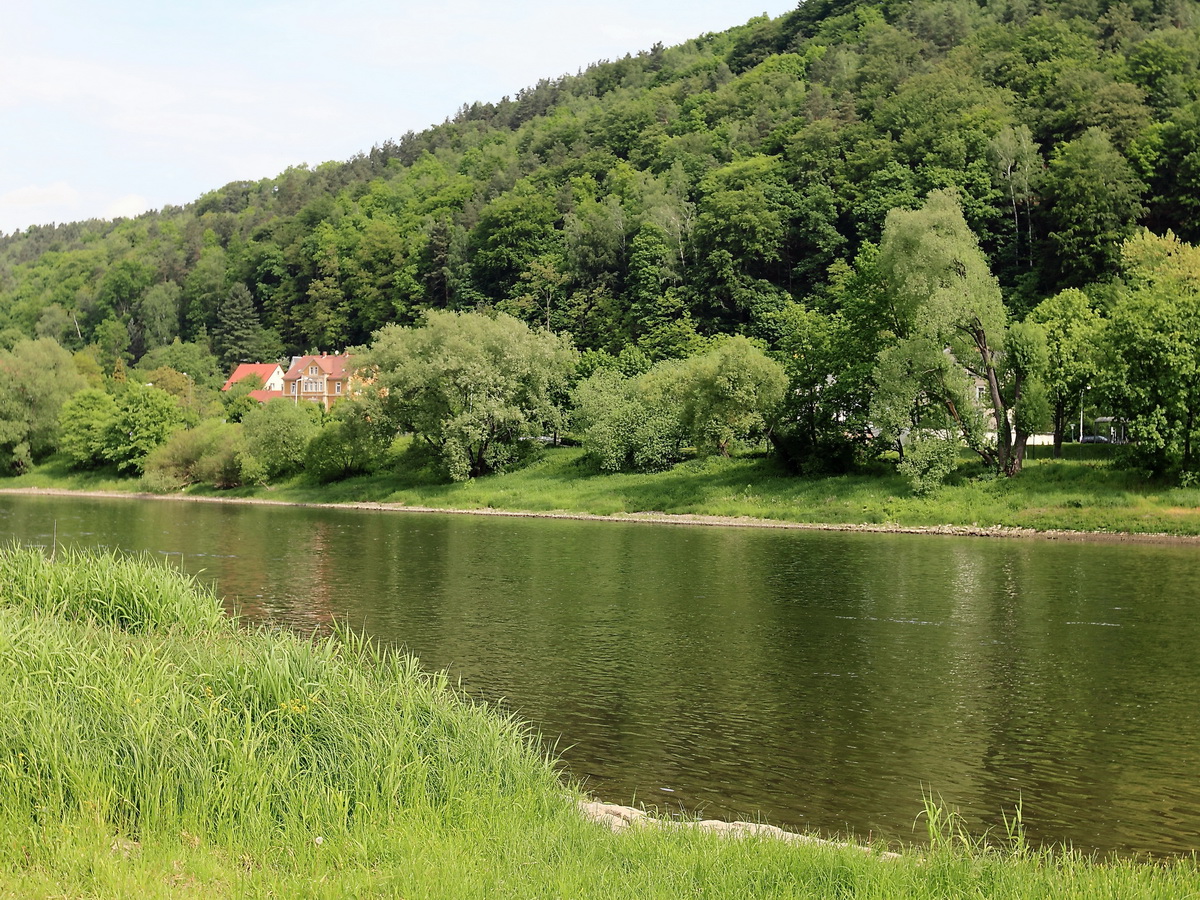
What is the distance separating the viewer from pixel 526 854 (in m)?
9.30

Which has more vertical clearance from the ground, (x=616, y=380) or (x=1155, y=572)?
(x=616, y=380)

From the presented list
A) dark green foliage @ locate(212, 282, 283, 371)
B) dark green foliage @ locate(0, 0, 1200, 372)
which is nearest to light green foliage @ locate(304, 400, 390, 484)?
dark green foliage @ locate(0, 0, 1200, 372)

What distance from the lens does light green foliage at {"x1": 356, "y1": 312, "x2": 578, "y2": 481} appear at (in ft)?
231

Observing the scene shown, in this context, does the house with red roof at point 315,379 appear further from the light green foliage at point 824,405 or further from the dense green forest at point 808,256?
the light green foliage at point 824,405

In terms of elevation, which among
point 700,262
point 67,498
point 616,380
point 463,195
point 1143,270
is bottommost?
point 67,498

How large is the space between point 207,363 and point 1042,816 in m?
155

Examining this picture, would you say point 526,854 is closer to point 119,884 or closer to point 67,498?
point 119,884

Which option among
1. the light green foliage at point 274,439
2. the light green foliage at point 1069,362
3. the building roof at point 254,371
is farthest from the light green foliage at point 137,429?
the light green foliage at point 1069,362

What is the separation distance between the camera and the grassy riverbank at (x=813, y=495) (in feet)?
154

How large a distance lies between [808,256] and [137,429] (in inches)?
2519

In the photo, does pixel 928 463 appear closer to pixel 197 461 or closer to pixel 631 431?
pixel 631 431

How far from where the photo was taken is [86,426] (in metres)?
90.5

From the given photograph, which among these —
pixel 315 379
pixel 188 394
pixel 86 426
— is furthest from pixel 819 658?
pixel 315 379

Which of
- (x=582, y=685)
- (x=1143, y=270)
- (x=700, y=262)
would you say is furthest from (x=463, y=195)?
(x=582, y=685)
